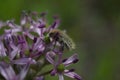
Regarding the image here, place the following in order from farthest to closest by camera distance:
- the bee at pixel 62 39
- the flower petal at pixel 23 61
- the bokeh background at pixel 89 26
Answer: the bokeh background at pixel 89 26, the bee at pixel 62 39, the flower petal at pixel 23 61

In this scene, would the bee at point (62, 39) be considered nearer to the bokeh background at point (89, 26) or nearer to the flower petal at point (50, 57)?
the flower petal at point (50, 57)

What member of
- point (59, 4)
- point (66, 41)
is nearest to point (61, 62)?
point (66, 41)

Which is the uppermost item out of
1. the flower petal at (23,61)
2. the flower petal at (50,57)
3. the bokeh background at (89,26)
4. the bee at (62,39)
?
the bokeh background at (89,26)

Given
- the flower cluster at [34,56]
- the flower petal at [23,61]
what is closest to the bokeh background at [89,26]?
the flower cluster at [34,56]

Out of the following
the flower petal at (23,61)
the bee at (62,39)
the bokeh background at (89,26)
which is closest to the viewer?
the flower petal at (23,61)

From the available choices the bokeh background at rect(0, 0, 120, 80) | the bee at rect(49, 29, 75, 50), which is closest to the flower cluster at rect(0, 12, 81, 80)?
the bee at rect(49, 29, 75, 50)

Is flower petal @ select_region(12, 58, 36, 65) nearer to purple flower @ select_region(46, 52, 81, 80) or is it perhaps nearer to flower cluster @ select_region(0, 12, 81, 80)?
flower cluster @ select_region(0, 12, 81, 80)

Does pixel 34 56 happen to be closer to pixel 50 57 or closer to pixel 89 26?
pixel 50 57

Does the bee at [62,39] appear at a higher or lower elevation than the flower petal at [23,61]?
higher

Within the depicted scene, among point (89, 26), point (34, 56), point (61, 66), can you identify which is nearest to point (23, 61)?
point (34, 56)
